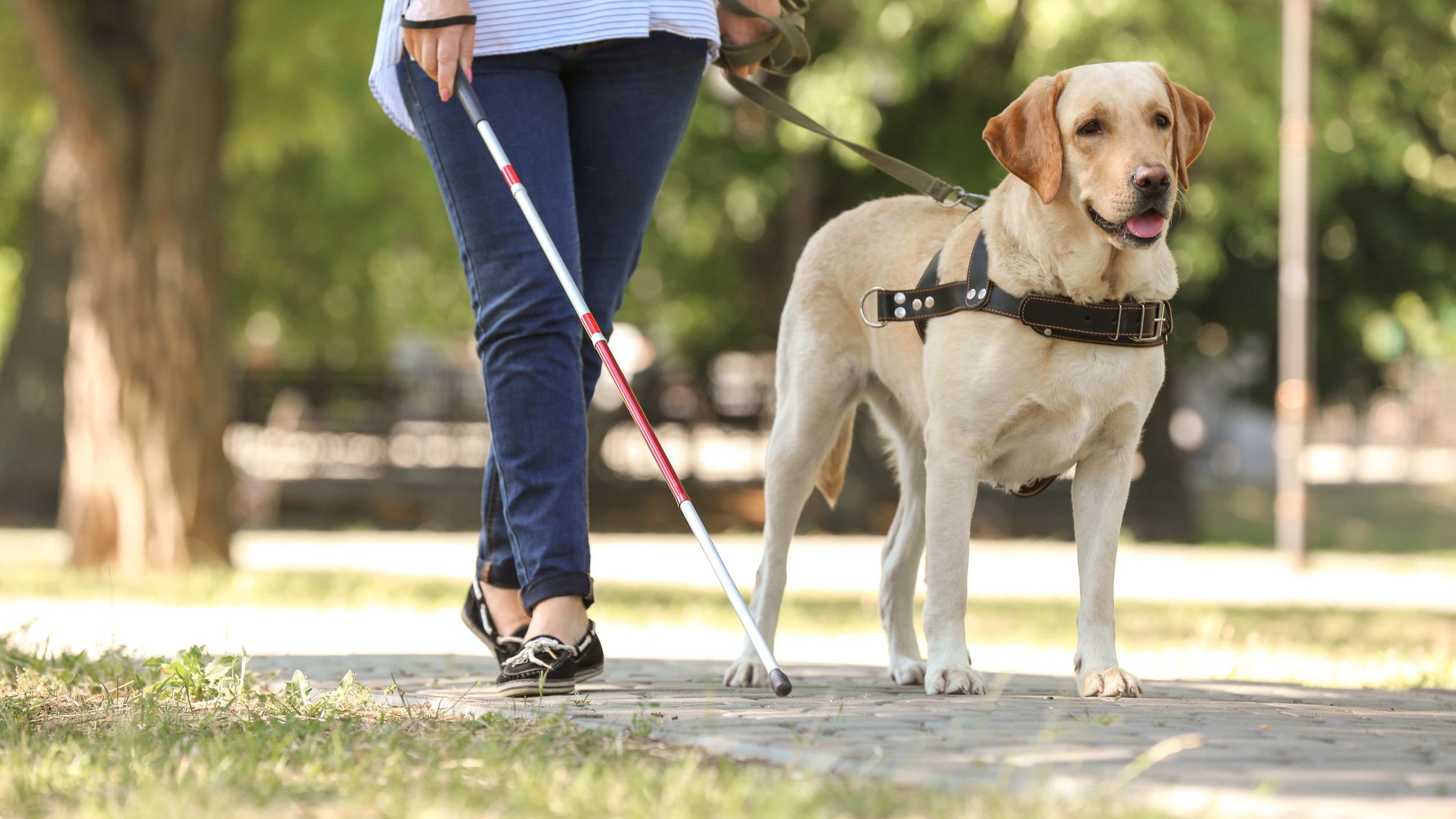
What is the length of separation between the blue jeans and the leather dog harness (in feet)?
2.81

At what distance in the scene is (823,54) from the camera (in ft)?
53.4

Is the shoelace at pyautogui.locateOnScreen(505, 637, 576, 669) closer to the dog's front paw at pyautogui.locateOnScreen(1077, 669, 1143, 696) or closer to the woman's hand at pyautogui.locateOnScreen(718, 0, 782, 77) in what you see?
the dog's front paw at pyautogui.locateOnScreen(1077, 669, 1143, 696)

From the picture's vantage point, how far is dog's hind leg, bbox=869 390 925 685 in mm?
4820

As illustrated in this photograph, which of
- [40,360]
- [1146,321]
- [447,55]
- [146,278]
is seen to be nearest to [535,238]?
[447,55]

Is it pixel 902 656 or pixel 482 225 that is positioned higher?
pixel 482 225

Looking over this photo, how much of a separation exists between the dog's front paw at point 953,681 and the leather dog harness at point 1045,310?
1.97ft

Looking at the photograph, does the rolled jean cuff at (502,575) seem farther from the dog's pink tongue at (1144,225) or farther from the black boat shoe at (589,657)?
the dog's pink tongue at (1144,225)

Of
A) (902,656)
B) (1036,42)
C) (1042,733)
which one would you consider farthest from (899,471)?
(1036,42)

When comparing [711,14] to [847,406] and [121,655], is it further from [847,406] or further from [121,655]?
[121,655]

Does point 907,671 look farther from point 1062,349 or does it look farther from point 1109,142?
point 1109,142

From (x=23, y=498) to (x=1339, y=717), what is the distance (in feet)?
56.8

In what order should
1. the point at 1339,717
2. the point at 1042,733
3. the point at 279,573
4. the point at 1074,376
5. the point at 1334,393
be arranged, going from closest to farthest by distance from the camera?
the point at 1042,733 → the point at 1339,717 → the point at 1074,376 → the point at 279,573 → the point at 1334,393

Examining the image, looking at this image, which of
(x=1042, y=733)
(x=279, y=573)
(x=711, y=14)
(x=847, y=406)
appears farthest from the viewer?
(x=279, y=573)

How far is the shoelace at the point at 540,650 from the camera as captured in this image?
3980 mm
